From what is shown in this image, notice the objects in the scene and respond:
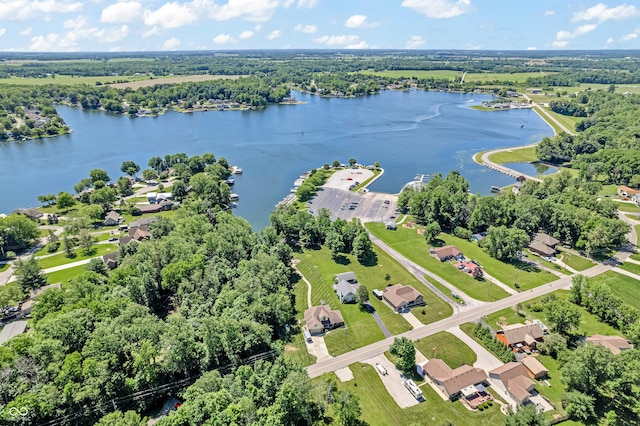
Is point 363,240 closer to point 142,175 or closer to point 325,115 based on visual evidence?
point 142,175

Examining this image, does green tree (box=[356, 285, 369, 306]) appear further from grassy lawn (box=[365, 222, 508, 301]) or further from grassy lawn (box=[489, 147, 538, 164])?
grassy lawn (box=[489, 147, 538, 164])

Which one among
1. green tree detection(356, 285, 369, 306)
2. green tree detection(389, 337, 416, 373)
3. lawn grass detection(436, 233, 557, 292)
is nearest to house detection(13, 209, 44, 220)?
green tree detection(356, 285, 369, 306)

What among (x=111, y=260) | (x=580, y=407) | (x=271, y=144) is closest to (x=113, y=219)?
(x=111, y=260)

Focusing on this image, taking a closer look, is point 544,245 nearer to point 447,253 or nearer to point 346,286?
point 447,253

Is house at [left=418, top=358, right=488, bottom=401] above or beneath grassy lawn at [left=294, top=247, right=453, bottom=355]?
above

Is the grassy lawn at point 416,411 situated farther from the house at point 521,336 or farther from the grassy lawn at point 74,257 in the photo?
the grassy lawn at point 74,257

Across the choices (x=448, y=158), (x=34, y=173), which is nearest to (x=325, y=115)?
(x=448, y=158)

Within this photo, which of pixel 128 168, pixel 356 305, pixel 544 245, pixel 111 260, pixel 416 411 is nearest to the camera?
pixel 416 411
